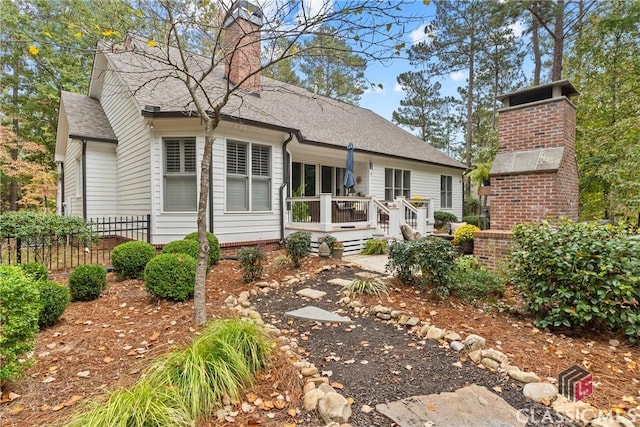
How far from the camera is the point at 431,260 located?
4242mm

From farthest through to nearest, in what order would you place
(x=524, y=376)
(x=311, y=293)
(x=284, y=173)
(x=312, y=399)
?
(x=284, y=173), (x=311, y=293), (x=524, y=376), (x=312, y=399)

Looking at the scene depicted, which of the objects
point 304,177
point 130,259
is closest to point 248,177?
point 130,259

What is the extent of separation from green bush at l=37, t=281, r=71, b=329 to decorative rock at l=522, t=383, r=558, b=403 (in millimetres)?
4569

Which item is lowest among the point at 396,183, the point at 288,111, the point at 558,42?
the point at 396,183

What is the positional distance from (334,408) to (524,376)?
158cm

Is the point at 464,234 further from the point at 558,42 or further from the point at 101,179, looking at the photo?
the point at 558,42

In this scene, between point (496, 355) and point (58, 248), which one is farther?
point (58, 248)

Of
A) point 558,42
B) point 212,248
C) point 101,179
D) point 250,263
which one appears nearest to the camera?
point 250,263

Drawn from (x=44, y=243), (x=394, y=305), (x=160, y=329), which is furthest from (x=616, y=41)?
(x=44, y=243)

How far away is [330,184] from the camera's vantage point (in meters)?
12.6

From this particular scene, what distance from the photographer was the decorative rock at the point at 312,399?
83.5 inches

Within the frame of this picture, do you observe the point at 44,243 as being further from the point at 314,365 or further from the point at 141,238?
the point at 314,365

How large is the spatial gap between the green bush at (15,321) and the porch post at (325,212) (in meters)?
6.02

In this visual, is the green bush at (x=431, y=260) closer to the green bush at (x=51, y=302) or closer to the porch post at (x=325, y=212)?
the porch post at (x=325, y=212)
